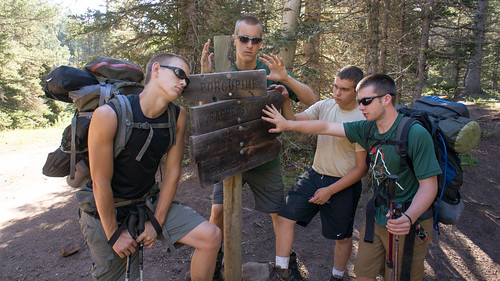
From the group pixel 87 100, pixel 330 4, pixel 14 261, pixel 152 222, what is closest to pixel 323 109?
pixel 152 222

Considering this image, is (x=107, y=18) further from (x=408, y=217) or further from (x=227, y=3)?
(x=408, y=217)

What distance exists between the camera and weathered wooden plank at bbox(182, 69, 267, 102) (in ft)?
8.50

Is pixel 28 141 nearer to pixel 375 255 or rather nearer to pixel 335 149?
pixel 335 149

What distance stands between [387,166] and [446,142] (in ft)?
1.85

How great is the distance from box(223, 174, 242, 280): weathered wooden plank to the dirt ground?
1.25 metres

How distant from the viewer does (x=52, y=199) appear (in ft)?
25.6

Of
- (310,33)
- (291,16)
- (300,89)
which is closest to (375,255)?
(300,89)

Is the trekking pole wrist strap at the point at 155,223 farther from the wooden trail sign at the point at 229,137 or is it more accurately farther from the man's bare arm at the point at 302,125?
the man's bare arm at the point at 302,125

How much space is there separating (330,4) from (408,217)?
18.8ft

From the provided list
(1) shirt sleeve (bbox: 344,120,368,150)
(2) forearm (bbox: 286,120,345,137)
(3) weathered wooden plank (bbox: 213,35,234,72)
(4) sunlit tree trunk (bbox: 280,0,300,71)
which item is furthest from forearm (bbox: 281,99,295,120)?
(4) sunlit tree trunk (bbox: 280,0,300,71)

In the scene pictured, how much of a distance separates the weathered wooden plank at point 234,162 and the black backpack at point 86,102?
0.50m

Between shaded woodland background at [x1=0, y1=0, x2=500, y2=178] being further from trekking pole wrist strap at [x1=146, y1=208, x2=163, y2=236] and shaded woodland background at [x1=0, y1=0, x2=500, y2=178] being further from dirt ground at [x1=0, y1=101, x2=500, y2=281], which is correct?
trekking pole wrist strap at [x1=146, y1=208, x2=163, y2=236]

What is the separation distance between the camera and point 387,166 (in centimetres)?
272

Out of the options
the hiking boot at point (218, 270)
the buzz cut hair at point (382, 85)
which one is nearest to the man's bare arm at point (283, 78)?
the buzz cut hair at point (382, 85)
